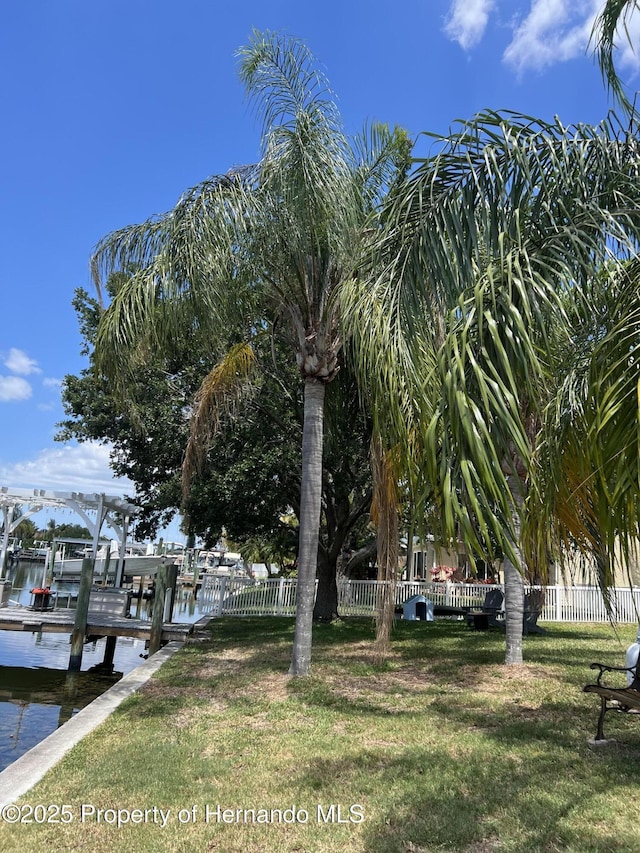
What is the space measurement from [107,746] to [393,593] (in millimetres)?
3855

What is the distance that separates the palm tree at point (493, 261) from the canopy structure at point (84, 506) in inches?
668

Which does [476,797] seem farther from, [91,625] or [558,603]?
[558,603]

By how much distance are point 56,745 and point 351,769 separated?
2.89 m

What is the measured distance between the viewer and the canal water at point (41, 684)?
9922 mm

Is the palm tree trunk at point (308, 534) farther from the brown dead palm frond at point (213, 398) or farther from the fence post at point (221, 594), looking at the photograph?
the fence post at point (221, 594)

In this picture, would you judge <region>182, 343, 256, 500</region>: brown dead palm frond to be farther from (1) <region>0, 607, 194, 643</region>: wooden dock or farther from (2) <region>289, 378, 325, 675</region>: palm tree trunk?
(1) <region>0, 607, 194, 643</region>: wooden dock

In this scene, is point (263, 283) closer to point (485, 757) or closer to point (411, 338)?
point (411, 338)

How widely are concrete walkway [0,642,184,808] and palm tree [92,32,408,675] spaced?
247 centimetres

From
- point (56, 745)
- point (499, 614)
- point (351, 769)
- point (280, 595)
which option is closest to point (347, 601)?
point (280, 595)

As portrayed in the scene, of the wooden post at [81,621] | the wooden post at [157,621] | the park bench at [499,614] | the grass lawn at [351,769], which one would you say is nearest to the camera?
the grass lawn at [351,769]

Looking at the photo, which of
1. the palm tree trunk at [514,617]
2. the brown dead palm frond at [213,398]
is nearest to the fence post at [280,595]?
the brown dead palm frond at [213,398]

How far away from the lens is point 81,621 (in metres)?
13.6

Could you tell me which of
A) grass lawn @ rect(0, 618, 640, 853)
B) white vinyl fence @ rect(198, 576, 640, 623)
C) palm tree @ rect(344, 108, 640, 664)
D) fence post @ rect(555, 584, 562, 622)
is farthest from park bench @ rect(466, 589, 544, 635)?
palm tree @ rect(344, 108, 640, 664)

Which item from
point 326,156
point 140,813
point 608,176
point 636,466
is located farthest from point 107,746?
point 326,156
